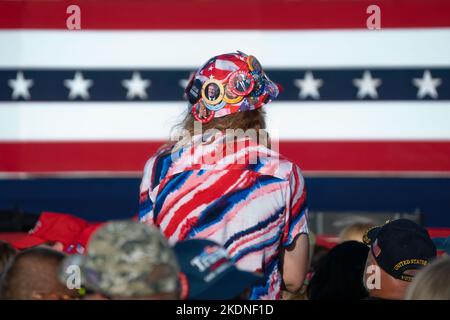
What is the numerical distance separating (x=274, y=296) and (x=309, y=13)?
127 inches

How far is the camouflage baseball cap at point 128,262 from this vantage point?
162 centimetres

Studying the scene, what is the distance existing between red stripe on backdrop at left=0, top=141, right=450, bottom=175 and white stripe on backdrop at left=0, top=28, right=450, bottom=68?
474 millimetres

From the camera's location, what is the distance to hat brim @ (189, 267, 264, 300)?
183 cm

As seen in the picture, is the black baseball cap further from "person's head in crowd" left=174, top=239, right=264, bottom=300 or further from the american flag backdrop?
the american flag backdrop

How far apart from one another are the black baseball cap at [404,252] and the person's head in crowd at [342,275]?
0.27 meters

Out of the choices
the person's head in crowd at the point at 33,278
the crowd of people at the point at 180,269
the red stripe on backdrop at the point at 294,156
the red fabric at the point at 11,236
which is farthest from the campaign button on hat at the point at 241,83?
the red stripe on backdrop at the point at 294,156

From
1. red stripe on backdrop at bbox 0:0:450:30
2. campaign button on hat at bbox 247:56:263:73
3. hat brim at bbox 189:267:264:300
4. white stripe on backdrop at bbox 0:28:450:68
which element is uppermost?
red stripe on backdrop at bbox 0:0:450:30

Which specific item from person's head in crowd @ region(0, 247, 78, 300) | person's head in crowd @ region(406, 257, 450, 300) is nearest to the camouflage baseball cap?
person's head in crowd @ region(406, 257, 450, 300)

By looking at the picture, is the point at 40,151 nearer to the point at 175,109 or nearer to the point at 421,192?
the point at 175,109

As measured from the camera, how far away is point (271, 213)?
8.11ft
